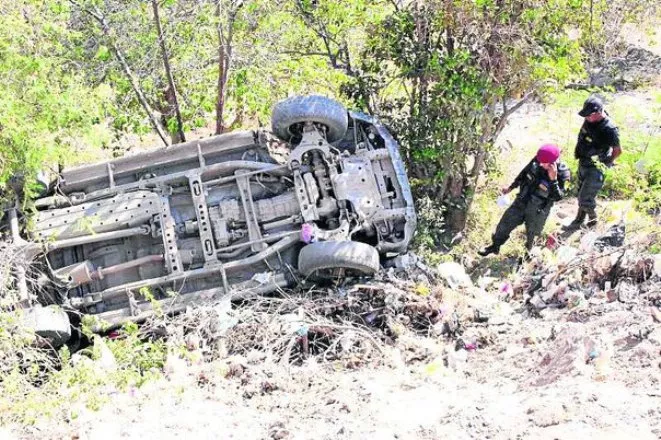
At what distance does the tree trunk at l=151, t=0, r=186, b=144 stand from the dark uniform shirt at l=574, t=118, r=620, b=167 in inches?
177

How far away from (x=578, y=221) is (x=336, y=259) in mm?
3421

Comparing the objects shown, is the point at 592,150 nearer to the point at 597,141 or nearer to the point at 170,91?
the point at 597,141

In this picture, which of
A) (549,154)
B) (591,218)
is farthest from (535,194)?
(591,218)

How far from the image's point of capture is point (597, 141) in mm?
7898

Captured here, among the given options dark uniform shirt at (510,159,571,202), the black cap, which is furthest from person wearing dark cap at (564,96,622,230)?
dark uniform shirt at (510,159,571,202)

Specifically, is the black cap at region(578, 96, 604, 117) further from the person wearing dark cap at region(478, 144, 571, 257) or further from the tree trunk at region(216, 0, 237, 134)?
the tree trunk at region(216, 0, 237, 134)

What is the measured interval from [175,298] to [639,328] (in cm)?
374

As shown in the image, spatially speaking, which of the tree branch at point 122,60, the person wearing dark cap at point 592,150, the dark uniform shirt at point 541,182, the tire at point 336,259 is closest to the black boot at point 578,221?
the person wearing dark cap at point 592,150

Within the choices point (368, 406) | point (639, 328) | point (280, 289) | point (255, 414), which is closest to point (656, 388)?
point (639, 328)

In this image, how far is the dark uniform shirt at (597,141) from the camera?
7777mm

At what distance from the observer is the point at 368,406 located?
4.86 meters

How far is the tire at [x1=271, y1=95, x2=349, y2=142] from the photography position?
6.90 meters

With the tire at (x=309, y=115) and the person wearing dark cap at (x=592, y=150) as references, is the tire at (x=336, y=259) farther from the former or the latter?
the person wearing dark cap at (x=592, y=150)

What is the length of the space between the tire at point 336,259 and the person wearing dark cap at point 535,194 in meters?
2.05
